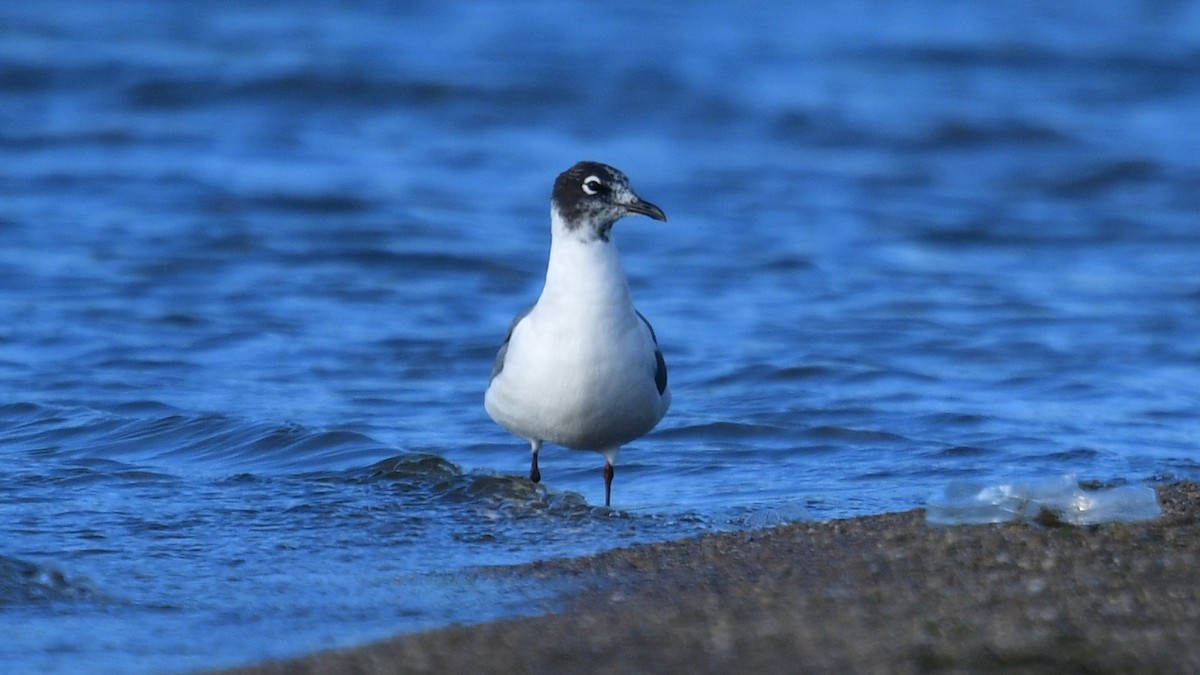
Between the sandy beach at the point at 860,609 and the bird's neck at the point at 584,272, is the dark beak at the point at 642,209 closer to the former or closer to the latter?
the bird's neck at the point at 584,272

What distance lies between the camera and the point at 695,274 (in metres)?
12.8

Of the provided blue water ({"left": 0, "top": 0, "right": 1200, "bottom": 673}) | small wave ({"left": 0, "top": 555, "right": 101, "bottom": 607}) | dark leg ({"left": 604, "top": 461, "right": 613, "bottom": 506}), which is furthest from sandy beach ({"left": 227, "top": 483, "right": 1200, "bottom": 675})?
small wave ({"left": 0, "top": 555, "right": 101, "bottom": 607})

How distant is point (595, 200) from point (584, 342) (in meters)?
0.61

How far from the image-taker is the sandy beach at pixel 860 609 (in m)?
4.17

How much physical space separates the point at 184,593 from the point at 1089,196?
12616 millimetres

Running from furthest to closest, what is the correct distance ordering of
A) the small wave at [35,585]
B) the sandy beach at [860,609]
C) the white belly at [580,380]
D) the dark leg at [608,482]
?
the dark leg at [608,482]
the white belly at [580,380]
the small wave at [35,585]
the sandy beach at [860,609]

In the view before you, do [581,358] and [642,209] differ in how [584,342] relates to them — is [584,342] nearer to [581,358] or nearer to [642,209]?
[581,358]

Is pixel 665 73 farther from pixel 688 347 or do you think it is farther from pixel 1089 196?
pixel 688 347

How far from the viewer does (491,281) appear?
1265cm

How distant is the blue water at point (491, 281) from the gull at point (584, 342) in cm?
42

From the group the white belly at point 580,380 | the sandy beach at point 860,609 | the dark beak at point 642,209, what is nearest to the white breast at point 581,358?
the white belly at point 580,380

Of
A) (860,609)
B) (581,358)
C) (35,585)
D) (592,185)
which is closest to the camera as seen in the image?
(860,609)

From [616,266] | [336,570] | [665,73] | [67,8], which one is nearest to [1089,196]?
[665,73]

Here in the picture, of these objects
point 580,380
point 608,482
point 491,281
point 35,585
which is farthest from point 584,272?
point 491,281
